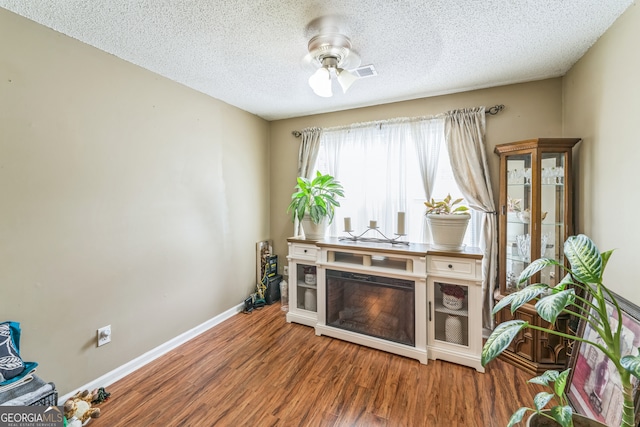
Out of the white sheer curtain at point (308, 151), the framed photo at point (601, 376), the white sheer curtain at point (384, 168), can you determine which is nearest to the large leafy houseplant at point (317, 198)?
the white sheer curtain at point (384, 168)

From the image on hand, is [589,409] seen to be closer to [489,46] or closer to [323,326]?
[323,326]

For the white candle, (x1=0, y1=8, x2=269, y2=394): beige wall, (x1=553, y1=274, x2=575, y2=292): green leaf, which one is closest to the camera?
(x1=553, y1=274, x2=575, y2=292): green leaf

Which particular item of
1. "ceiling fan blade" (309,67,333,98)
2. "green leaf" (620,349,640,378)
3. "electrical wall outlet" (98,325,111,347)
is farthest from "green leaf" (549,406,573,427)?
"electrical wall outlet" (98,325,111,347)

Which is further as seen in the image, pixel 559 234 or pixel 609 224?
pixel 559 234

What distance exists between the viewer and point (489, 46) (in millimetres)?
1873

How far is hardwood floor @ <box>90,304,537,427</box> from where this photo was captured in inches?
65.0

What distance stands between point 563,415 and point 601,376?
0.83 meters

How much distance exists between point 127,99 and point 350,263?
7.70 ft

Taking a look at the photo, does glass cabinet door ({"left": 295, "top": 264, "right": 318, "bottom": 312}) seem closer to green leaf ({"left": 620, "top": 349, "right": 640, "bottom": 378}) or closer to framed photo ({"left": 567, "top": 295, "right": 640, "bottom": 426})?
framed photo ({"left": 567, "top": 295, "right": 640, "bottom": 426})

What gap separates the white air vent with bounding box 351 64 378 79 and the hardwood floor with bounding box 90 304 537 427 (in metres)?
2.44

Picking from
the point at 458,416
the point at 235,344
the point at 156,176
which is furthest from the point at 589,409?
the point at 156,176

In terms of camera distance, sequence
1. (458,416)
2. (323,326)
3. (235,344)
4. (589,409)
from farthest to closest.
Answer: (323,326) < (235,344) < (458,416) < (589,409)

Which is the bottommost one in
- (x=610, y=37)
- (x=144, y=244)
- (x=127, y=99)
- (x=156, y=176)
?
(x=144, y=244)

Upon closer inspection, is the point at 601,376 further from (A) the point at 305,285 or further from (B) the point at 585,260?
(A) the point at 305,285
